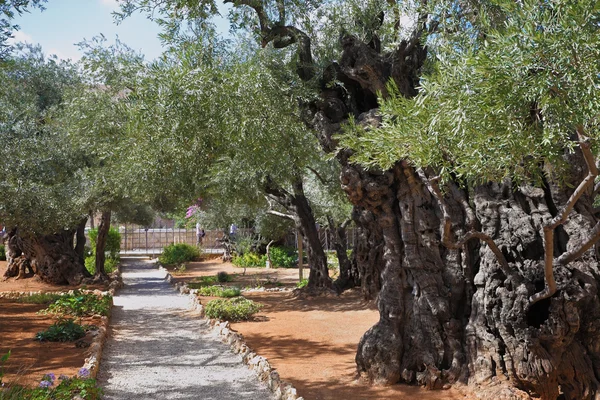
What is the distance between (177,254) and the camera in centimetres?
2584

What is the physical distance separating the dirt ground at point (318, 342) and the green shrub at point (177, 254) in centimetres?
1127

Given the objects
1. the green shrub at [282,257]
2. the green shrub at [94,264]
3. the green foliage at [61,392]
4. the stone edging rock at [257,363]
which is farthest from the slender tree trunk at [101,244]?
the green foliage at [61,392]

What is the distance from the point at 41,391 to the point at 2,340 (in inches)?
160

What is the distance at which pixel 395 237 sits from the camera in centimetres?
631

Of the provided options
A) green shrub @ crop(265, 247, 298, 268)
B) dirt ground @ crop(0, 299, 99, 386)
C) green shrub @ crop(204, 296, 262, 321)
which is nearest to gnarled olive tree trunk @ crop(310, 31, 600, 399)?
dirt ground @ crop(0, 299, 99, 386)

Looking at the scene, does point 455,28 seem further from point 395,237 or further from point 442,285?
point 442,285

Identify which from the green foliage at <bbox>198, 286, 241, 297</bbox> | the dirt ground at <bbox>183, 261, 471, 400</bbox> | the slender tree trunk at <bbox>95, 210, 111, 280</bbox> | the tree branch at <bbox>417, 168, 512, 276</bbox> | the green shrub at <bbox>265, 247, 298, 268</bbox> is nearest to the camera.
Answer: the tree branch at <bbox>417, 168, 512, 276</bbox>

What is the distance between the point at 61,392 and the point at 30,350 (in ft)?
10.0

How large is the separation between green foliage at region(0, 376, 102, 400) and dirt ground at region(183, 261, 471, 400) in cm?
199

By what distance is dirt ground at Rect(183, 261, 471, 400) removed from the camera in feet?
18.9

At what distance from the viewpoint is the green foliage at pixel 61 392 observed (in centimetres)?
447

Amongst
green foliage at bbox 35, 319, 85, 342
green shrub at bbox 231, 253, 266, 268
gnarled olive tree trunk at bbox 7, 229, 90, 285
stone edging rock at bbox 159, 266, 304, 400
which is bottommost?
stone edging rock at bbox 159, 266, 304, 400

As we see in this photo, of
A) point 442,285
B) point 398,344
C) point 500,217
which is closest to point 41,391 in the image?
point 398,344

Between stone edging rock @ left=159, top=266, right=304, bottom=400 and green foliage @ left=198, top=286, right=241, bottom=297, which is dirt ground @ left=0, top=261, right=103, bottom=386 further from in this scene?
green foliage @ left=198, top=286, right=241, bottom=297
